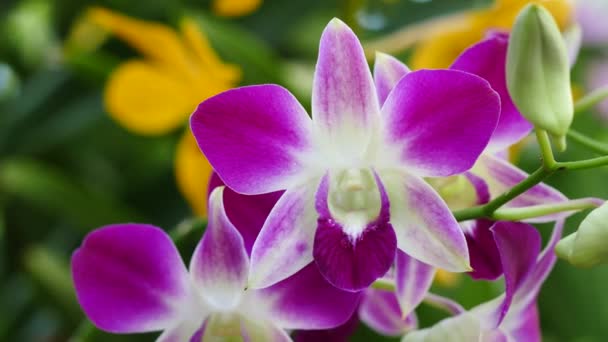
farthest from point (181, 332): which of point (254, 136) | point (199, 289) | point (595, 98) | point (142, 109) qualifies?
point (142, 109)

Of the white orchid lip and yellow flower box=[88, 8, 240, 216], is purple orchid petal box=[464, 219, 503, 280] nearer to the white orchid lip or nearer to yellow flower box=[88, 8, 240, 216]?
the white orchid lip

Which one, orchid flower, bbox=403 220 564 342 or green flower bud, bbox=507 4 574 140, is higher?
green flower bud, bbox=507 4 574 140

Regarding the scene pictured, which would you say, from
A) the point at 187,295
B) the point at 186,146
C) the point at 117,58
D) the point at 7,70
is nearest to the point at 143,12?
the point at 117,58

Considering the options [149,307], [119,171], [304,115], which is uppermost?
[304,115]

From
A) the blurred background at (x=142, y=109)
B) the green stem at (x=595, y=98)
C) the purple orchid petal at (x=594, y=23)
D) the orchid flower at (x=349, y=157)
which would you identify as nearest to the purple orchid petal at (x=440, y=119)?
the orchid flower at (x=349, y=157)

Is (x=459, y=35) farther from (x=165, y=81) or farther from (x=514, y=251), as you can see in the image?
(x=514, y=251)

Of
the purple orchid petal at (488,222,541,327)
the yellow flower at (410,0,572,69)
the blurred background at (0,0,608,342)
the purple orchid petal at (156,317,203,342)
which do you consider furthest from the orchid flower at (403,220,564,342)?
the yellow flower at (410,0,572,69)

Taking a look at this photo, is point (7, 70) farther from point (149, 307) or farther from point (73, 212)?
point (149, 307)
